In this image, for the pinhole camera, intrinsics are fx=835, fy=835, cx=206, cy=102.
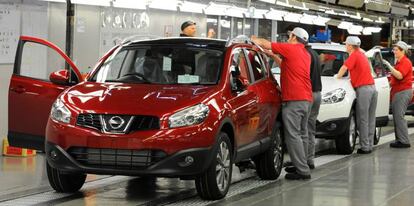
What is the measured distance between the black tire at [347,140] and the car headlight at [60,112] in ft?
20.1

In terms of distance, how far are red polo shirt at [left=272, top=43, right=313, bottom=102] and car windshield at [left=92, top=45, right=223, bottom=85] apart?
1220 mm

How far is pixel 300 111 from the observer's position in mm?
10500

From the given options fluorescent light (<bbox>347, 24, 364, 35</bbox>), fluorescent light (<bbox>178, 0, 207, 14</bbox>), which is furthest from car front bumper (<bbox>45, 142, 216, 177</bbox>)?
fluorescent light (<bbox>347, 24, 364, 35</bbox>)

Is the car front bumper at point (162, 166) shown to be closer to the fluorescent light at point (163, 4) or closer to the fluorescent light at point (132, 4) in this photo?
the fluorescent light at point (132, 4)

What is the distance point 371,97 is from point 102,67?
5.67 meters

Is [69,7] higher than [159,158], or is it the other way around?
[69,7]

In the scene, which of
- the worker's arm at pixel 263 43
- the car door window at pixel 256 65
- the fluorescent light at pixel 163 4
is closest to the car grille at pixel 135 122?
the car door window at pixel 256 65

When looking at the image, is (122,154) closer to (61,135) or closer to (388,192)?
(61,135)

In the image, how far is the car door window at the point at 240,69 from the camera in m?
9.42

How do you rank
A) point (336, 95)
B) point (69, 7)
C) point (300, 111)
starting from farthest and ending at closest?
point (336, 95)
point (69, 7)
point (300, 111)

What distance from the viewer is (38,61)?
42.0 feet

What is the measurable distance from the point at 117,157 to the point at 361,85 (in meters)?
6.32

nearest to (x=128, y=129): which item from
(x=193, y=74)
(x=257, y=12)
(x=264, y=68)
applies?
(x=193, y=74)

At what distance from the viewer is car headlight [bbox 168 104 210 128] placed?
27.3ft
